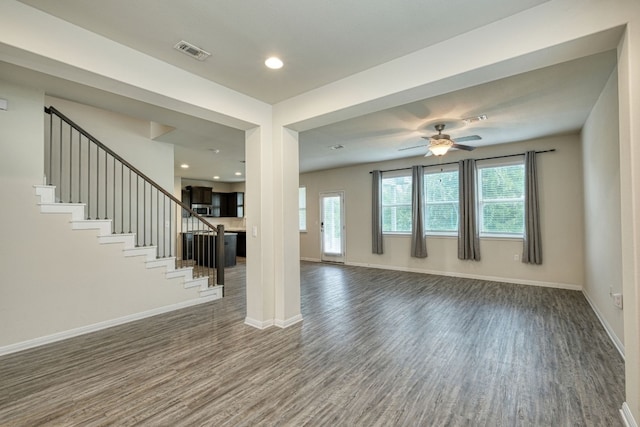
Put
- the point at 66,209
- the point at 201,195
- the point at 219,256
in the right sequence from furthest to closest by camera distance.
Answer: the point at 201,195 → the point at 219,256 → the point at 66,209

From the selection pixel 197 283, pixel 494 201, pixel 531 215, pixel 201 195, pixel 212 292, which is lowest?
pixel 212 292

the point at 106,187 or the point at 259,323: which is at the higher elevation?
the point at 106,187

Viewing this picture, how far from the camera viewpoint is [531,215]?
5.41 m

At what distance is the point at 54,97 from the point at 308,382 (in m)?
4.55

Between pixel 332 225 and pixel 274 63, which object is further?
pixel 332 225

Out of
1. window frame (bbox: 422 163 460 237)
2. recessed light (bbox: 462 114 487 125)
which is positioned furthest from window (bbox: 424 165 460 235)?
recessed light (bbox: 462 114 487 125)

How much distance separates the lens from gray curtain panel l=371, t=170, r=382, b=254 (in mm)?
7426

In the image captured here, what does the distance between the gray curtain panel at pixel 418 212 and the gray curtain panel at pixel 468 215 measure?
0.80 meters

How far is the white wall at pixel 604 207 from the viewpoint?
9.80 ft

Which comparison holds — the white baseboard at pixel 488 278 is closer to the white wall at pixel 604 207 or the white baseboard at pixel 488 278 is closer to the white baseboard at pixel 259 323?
the white wall at pixel 604 207

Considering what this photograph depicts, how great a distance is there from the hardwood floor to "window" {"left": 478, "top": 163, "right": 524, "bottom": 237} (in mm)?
1965

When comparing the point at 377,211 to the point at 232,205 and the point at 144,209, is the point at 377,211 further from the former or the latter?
the point at 232,205

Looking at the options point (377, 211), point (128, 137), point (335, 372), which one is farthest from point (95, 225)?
point (377, 211)

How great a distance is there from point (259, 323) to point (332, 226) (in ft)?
17.2
